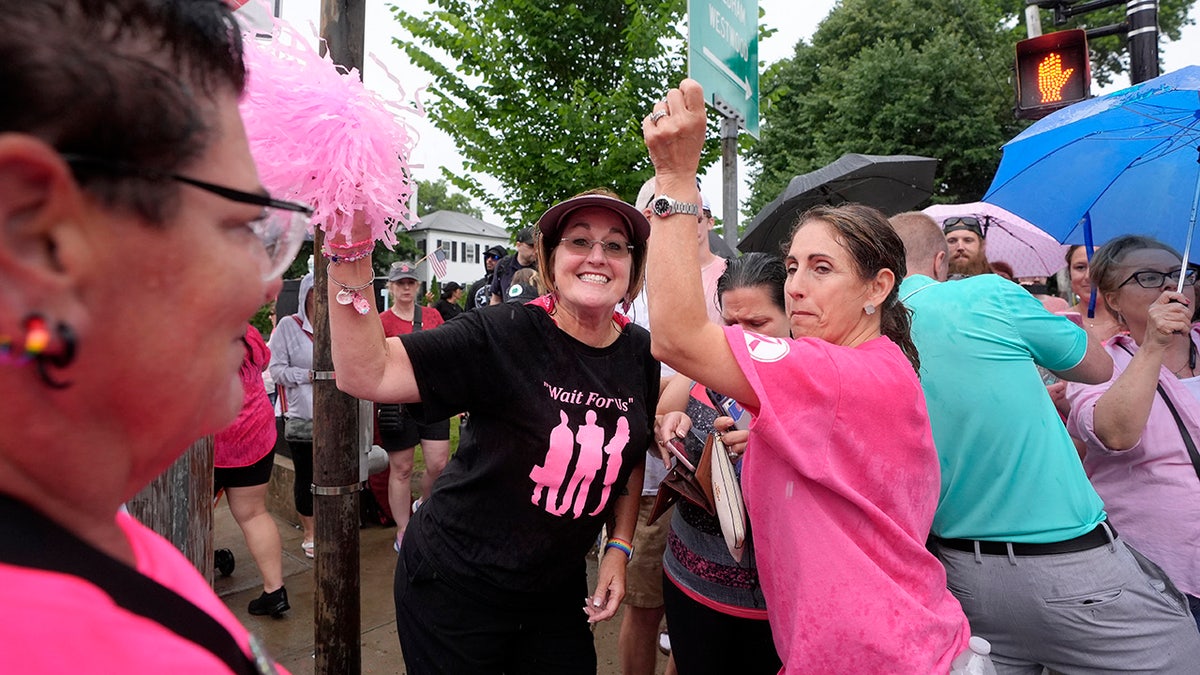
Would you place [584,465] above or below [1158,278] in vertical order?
below

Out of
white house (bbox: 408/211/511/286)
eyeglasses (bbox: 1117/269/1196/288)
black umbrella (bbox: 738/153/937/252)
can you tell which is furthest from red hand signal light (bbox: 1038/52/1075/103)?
white house (bbox: 408/211/511/286)

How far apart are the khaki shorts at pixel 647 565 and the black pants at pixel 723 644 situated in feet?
2.16

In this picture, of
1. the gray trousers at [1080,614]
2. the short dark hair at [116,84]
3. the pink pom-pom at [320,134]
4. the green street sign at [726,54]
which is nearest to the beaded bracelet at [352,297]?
the pink pom-pom at [320,134]

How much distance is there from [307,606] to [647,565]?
8.43 ft

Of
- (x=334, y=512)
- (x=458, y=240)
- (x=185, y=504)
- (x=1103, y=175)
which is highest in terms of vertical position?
(x=458, y=240)

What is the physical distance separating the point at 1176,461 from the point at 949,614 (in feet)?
4.97

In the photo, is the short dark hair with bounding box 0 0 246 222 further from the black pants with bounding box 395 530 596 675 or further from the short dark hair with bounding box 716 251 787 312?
the short dark hair with bounding box 716 251 787 312

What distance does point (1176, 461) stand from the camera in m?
2.64

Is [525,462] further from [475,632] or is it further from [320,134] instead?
[320,134]

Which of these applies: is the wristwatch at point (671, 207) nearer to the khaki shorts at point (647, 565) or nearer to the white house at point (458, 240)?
the khaki shorts at point (647, 565)

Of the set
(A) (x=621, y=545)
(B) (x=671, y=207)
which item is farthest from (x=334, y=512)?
(B) (x=671, y=207)

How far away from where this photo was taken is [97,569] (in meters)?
0.57

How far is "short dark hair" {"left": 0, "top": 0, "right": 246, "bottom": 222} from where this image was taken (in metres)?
0.51

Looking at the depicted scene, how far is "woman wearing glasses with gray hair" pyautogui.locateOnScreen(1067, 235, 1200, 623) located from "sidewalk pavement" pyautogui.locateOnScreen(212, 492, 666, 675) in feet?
8.20
